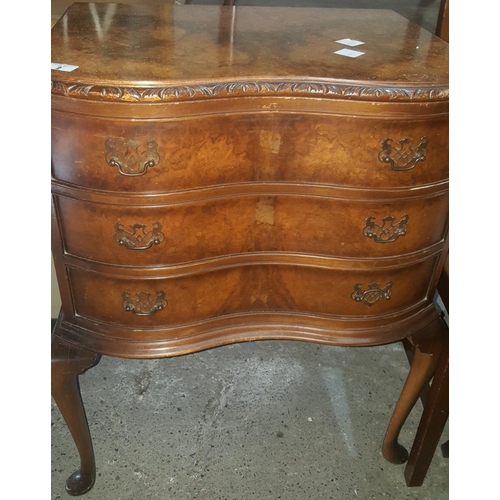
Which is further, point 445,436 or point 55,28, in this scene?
point 445,436

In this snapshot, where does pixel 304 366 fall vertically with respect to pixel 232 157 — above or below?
below

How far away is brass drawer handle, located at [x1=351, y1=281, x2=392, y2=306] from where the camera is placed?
50.4 inches

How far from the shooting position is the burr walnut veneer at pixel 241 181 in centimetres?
100

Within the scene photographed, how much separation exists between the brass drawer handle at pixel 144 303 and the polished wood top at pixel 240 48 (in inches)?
19.0

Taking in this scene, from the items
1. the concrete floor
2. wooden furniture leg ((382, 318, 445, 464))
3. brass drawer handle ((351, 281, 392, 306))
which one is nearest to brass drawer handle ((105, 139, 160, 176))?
brass drawer handle ((351, 281, 392, 306))

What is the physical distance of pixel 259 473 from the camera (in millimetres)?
1627

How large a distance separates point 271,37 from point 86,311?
2.58 feet

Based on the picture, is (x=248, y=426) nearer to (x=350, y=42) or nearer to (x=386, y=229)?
(x=386, y=229)

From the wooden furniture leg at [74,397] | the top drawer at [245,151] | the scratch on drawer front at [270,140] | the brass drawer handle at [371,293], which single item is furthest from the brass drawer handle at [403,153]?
the wooden furniture leg at [74,397]

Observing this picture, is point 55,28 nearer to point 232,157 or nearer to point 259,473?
point 232,157

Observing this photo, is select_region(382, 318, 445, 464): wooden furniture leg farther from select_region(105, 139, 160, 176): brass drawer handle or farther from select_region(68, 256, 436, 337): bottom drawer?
select_region(105, 139, 160, 176): brass drawer handle

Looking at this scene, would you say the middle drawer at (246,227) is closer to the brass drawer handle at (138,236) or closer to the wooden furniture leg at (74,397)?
the brass drawer handle at (138,236)

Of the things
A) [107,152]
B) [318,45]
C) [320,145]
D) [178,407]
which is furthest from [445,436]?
[107,152]

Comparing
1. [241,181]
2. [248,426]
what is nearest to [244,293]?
[241,181]
